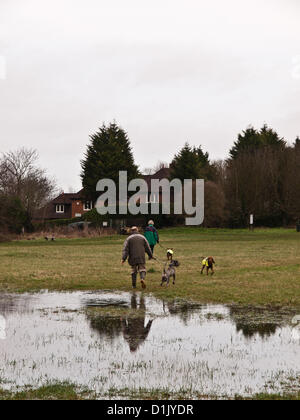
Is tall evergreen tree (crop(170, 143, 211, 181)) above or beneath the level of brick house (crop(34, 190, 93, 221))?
above

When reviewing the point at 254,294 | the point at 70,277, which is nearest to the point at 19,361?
the point at 254,294

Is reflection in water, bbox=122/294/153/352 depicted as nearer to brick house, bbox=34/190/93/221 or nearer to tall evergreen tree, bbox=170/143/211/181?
tall evergreen tree, bbox=170/143/211/181

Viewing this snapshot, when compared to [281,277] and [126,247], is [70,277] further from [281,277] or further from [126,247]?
[281,277]

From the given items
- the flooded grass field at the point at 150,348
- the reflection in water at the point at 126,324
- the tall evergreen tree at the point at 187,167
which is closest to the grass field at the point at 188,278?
the flooded grass field at the point at 150,348

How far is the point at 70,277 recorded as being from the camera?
20.7m

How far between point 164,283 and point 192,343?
850 cm

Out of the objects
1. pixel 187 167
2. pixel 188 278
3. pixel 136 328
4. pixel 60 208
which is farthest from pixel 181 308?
pixel 60 208

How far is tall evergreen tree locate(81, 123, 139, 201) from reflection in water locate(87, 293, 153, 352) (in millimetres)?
61558

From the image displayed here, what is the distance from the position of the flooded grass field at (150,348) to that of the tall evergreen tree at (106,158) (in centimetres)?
6100

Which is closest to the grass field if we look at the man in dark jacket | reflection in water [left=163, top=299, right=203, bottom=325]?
the man in dark jacket

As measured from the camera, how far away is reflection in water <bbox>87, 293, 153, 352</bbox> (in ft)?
35.1

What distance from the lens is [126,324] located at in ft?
39.6

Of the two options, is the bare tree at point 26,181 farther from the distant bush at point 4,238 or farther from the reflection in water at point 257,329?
the reflection in water at point 257,329

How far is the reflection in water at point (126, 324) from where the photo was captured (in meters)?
10.7
